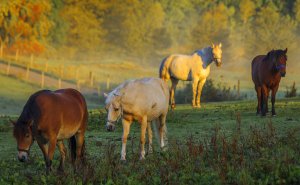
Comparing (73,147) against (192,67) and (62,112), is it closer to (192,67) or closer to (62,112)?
(62,112)

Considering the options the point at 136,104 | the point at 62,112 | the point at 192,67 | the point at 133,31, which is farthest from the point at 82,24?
the point at 62,112

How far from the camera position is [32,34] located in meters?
75.7

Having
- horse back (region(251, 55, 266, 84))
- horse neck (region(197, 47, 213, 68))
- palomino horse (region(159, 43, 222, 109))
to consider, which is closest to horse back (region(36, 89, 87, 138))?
horse back (region(251, 55, 266, 84))

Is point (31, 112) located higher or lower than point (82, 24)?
lower

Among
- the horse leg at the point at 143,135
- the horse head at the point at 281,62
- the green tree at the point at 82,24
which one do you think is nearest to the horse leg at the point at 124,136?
the horse leg at the point at 143,135

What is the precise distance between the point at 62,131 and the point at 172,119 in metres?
10.3

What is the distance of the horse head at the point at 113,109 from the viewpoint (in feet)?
45.4

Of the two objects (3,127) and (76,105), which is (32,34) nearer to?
(3,127)

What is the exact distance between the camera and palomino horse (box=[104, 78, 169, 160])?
1404 centimetres

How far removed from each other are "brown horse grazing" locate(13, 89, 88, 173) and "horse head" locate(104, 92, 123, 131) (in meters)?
0.51

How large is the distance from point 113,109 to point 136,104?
760 mm

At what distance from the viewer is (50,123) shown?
492 inches

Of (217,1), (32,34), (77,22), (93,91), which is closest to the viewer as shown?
(93,91)

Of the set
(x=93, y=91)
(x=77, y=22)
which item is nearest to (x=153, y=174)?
(x=93, y=91)
